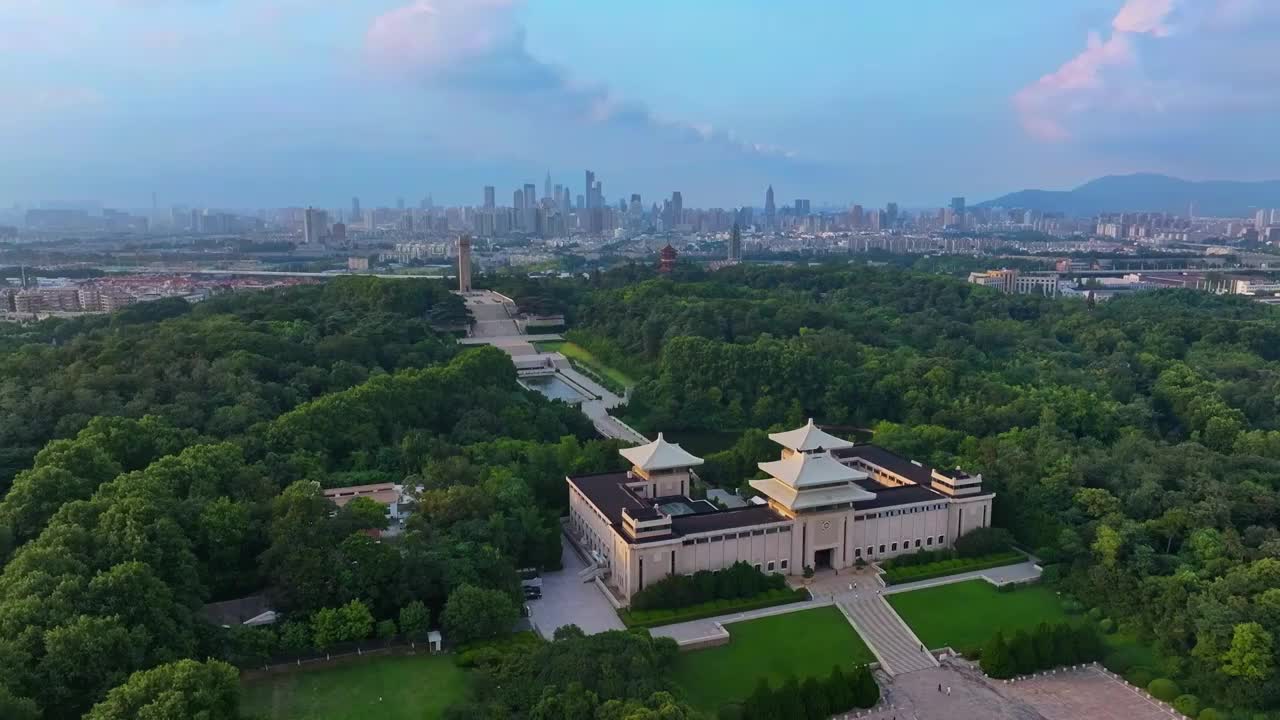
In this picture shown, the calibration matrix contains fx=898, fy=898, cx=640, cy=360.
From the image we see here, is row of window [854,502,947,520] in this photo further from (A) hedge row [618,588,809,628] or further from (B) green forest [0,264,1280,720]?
(A) hedge row [618,588,809,628]

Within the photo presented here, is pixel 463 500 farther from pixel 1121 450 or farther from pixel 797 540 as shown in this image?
pixel 1121 450

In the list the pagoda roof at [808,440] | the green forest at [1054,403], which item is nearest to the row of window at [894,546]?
the green forest at [1054,403]

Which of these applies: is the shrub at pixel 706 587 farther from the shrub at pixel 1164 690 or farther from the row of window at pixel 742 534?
the shrub at pixel 1164 690


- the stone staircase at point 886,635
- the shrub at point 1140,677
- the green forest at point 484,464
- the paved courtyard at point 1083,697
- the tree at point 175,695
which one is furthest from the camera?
the stone staircase at point 886,635

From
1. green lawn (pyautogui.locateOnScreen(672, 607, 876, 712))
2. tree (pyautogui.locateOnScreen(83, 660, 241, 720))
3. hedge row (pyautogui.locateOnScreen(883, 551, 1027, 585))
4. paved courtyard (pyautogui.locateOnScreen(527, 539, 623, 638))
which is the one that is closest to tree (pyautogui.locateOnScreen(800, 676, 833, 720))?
green lawn (pyautogui.locateOnScreen(672, 607, 876, 712))

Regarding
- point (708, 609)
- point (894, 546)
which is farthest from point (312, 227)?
point (708, 609)

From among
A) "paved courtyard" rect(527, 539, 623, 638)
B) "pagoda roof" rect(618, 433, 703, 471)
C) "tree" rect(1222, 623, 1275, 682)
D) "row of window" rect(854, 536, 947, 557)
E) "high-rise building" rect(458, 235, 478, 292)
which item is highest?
"high-rise building" rect(458, 235, 478, 292)

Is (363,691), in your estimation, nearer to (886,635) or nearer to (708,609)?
(708,609)

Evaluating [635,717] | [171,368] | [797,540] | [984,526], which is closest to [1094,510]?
[984,526]
